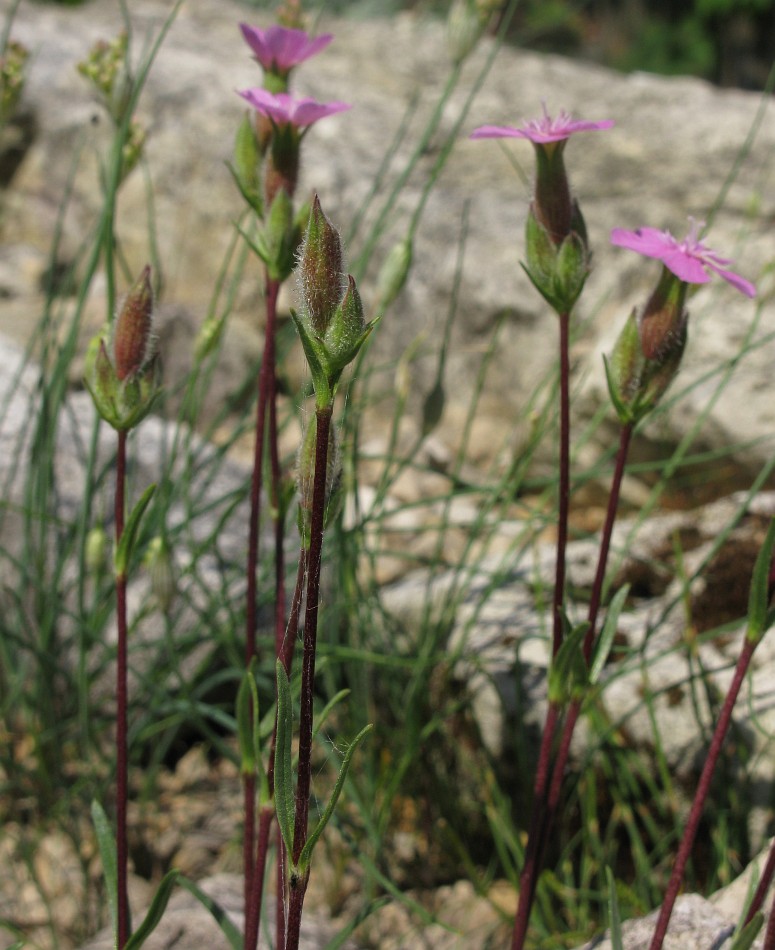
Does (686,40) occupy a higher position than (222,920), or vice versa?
(686,40)

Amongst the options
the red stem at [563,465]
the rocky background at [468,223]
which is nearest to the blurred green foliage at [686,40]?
the rocky background at [468,223]

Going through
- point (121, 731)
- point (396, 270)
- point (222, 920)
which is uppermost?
point (396, 270)

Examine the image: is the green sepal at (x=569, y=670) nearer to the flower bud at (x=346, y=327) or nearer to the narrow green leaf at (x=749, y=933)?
the narrow green leaf at (x=749, y=933)

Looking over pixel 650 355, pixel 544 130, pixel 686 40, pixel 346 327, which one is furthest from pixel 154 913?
pixel 686 40

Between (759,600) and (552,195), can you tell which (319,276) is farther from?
(759,600)

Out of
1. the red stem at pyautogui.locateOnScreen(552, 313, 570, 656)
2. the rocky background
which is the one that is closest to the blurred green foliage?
the rocky background

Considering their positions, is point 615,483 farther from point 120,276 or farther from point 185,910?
point 120,276

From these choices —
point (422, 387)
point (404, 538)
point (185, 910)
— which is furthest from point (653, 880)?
point (422, 387)
